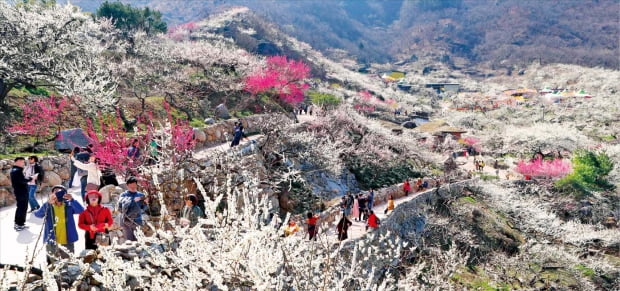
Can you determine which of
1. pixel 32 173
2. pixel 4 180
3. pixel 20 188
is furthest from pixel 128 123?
pixel 20 188

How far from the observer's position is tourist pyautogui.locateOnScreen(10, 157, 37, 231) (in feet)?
26.0

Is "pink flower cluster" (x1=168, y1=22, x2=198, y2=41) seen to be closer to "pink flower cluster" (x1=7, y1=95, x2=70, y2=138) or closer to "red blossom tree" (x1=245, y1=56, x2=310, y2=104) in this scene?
"red blossom tree" (x1=245, y1=56, x2=310, y2=104)

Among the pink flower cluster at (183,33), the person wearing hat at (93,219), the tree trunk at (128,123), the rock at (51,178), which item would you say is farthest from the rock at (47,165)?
the pink flower cluster at (183,33)

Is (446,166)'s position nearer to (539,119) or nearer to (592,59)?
(539,119)

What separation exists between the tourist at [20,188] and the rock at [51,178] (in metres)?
3.03

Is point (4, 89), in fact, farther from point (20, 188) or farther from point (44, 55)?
point (20, 188)

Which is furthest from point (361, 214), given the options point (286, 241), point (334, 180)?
point (286, 241)

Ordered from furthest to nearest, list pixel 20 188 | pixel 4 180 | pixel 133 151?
pixel 133 151
pixel 4 180
pixel 20 188

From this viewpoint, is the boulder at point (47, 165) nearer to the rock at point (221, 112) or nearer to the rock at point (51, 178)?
the rock at point (51, 178)

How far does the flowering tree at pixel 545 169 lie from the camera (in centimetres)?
3066

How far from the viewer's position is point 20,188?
316 inches

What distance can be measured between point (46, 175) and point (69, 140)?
3425mm

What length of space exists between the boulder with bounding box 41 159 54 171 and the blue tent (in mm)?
2743

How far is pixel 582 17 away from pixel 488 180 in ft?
435
